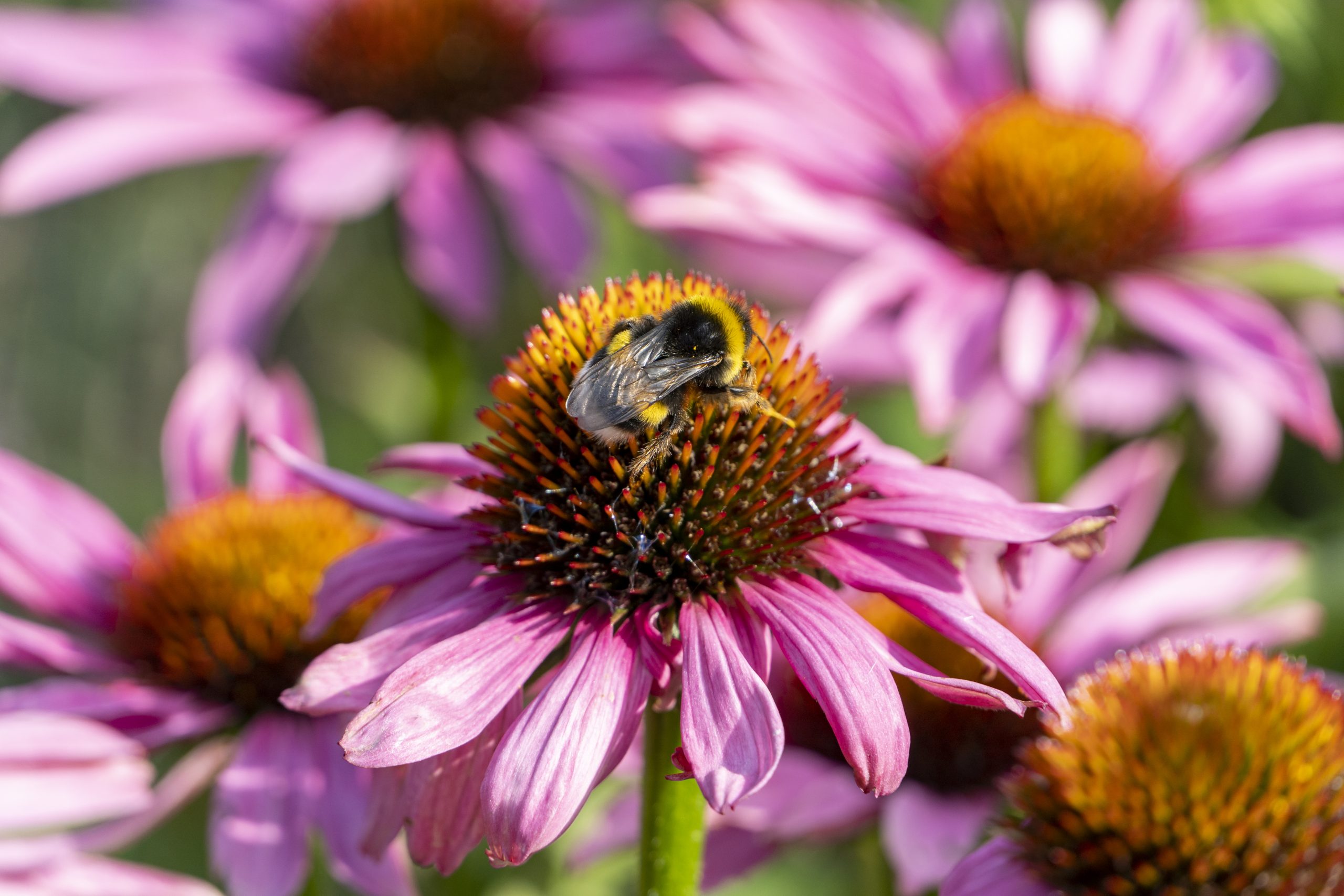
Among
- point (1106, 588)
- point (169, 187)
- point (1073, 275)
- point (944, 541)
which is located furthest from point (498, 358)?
point (944, 541)

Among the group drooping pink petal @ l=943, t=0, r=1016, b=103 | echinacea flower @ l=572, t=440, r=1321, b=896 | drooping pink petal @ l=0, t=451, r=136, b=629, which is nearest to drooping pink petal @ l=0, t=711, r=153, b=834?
drooping pink petal @ l=0, t=451, r=136, b=629

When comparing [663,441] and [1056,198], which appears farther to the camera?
[1056,198]

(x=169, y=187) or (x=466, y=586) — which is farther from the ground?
(x=169, y=187)

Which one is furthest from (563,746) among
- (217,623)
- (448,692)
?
(217,623)

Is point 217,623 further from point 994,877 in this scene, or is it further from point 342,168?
point 994,877

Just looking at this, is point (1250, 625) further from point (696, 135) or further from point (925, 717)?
point (696, 135)

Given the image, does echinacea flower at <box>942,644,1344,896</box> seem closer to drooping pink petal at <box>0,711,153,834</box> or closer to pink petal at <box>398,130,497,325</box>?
drooping pink petal at <box>0,711,153,834</box>

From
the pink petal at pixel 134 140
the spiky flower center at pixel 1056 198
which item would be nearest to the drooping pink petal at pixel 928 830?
the spiky flower center at pixel 1056 198
